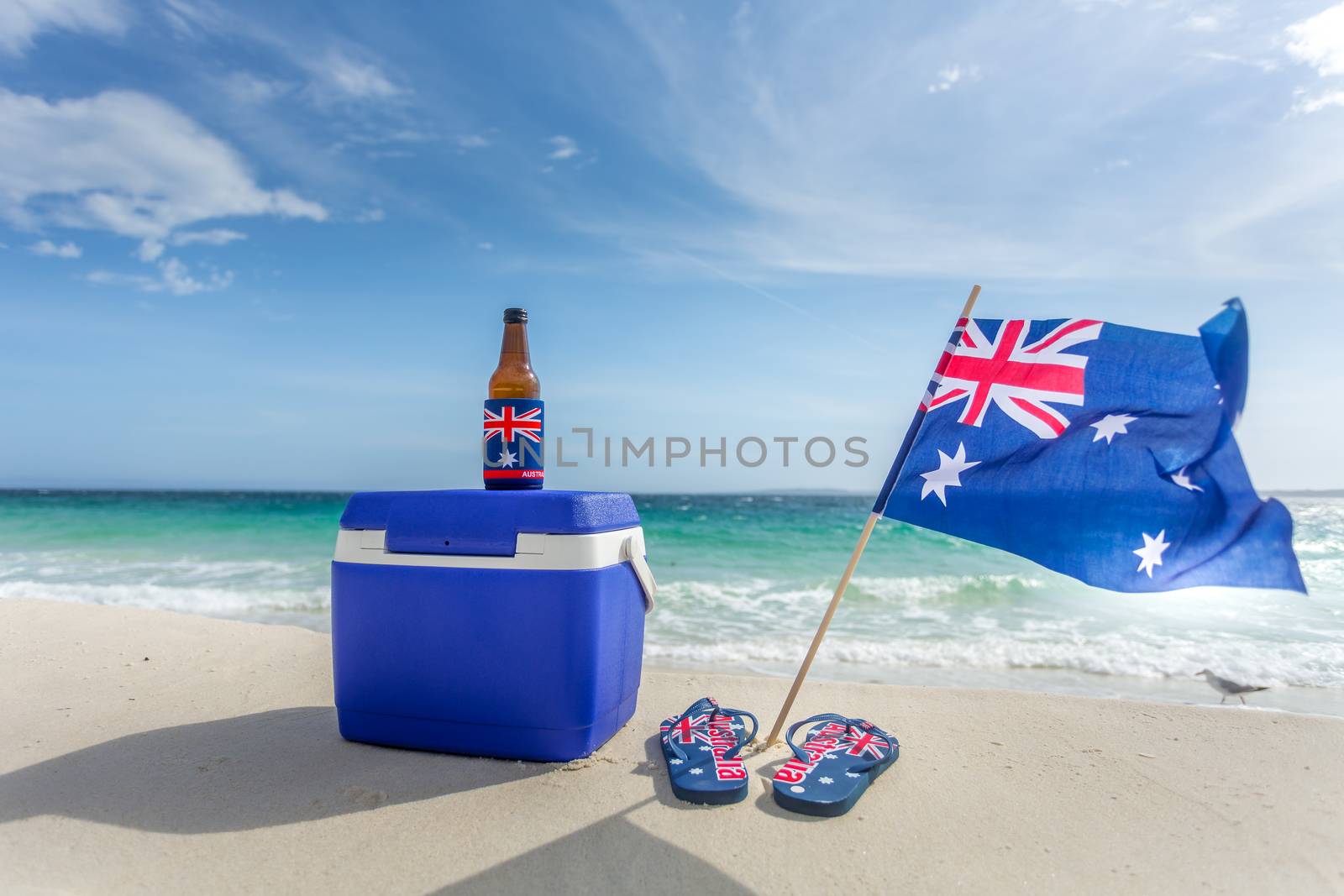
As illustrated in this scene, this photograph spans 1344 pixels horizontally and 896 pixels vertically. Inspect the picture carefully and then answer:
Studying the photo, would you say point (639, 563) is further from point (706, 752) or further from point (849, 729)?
point (849, 729)

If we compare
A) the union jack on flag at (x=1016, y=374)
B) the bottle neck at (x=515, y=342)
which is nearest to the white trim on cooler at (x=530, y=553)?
the bottle neck at (x=515, y=342)

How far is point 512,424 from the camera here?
9.85 feet

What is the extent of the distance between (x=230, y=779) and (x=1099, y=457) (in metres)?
3.12

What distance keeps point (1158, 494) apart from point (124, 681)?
453cm

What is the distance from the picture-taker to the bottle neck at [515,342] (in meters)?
3.10

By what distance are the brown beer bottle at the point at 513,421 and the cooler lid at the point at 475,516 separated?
21cm

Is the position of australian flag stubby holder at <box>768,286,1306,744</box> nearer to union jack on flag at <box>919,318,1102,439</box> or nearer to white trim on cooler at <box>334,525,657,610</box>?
union jack on flag at <box>919,318,1102,439</box>

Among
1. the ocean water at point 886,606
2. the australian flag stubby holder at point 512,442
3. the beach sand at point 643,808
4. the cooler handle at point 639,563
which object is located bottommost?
the ocean water at point 886,606

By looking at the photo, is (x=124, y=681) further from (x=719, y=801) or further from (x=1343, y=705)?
(x=1343, y=705)

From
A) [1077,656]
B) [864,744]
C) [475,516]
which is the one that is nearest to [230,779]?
[475,516]

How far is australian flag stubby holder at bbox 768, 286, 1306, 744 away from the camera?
2.35m

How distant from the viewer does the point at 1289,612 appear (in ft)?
23.9

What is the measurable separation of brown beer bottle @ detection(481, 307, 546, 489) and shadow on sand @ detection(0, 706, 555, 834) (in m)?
1.05

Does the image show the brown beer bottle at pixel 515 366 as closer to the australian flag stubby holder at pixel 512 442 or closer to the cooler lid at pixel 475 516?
the australian flag stubby holder at pixel 512 442
